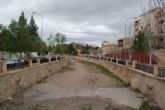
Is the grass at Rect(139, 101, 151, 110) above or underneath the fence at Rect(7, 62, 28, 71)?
underneath

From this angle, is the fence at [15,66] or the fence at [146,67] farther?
the fence at [15,66]

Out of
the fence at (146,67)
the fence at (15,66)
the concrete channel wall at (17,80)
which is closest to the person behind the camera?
the concrete channel wall at (17,80)

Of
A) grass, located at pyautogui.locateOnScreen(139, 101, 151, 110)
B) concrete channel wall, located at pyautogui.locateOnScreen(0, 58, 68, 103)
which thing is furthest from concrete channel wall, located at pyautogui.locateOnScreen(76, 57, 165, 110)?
concrete channel wall, located at pyautogui.locateOnScreen(0, 58, 68, 103)

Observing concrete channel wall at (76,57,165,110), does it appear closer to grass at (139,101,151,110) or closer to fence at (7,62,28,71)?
grass at (139,101,151,110)

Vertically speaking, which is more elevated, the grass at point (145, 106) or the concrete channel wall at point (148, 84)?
the concrete channel wall at point (148, 84)

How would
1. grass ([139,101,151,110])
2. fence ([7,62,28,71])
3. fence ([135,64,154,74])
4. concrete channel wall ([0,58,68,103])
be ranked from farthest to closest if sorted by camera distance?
fence ([7,62,28,71])
fence ([135,64,154,74])
concrete channel wall ([0,58,68,103])
grass ([139,101,151,110])

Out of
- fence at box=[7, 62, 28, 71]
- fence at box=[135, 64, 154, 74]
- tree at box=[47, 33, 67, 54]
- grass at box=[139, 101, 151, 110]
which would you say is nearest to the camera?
grass at box=[139, 101, 151, 110]

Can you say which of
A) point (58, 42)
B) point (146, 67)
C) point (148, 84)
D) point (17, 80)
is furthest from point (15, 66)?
point (58, 42)

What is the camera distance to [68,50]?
145625mm

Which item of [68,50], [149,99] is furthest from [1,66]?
[68,50]

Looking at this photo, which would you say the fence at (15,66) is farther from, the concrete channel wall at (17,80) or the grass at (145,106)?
the grass at (145,106)

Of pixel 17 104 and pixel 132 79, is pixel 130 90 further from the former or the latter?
pixel 17 104

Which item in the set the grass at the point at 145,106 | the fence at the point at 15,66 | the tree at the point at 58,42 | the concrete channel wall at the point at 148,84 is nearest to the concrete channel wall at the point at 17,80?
the fence at the point at 15,66

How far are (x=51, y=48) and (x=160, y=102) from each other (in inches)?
4000
